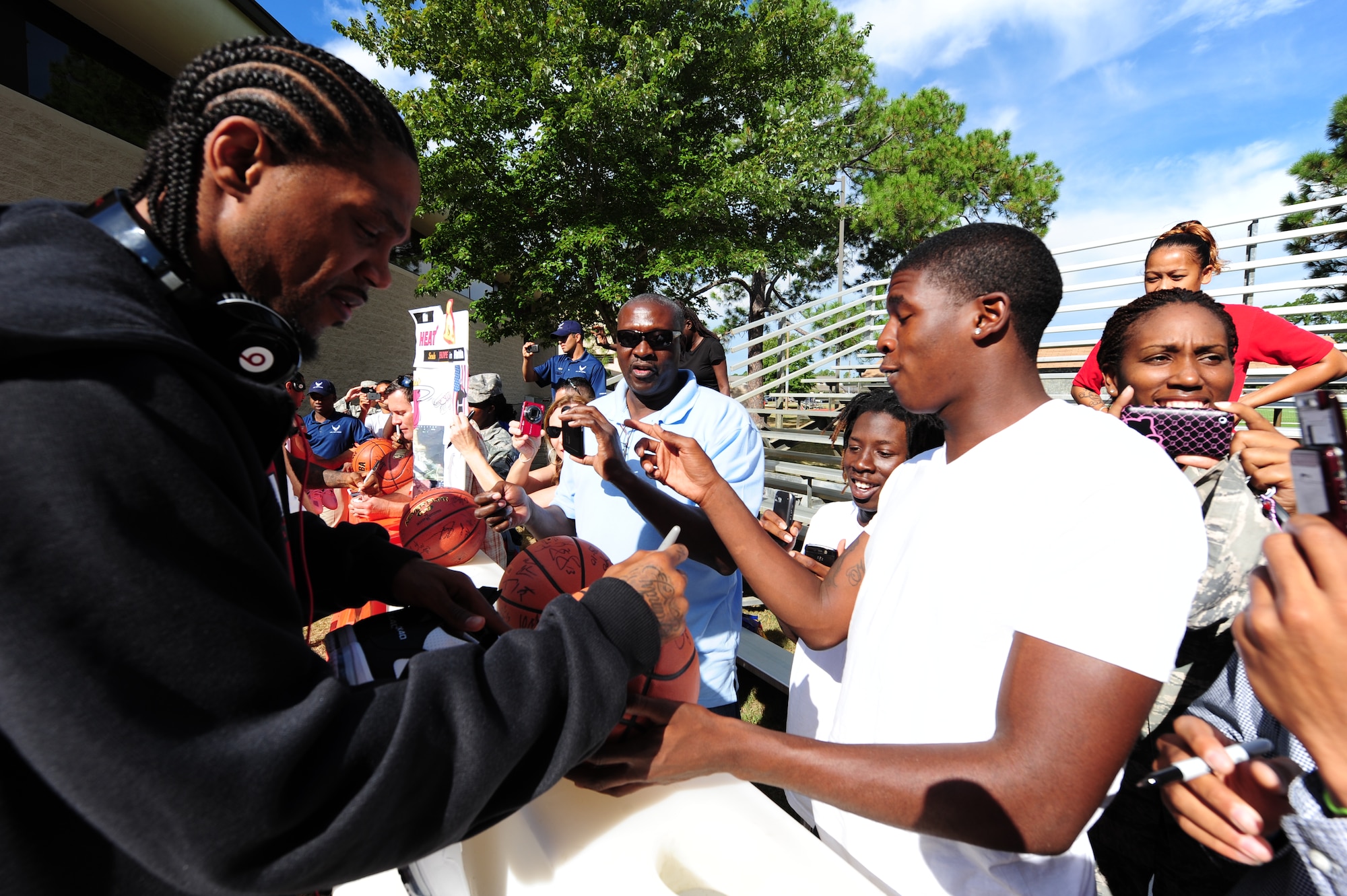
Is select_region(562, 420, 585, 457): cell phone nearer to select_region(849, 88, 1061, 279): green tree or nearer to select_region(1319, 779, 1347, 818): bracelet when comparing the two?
select_region(1319, 779, 1347, 818): bracelet

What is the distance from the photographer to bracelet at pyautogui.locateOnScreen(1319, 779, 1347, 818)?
3.22ft

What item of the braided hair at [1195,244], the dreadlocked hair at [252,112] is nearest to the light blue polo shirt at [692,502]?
the dreadlocked hair at [252,112]

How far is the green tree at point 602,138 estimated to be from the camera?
50.7ft

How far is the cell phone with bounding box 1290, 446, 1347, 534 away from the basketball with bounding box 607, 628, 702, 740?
1.11 meters

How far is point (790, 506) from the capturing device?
14.3 feet

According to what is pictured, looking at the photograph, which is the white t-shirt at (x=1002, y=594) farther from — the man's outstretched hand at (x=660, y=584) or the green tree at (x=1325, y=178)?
the green tree at (x=1325, y=178)

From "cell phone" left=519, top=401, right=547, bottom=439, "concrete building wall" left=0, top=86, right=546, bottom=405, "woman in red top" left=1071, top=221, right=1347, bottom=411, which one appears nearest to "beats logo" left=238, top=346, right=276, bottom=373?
"woman in red top" left=1071, top=221, right=1347, bottom=411

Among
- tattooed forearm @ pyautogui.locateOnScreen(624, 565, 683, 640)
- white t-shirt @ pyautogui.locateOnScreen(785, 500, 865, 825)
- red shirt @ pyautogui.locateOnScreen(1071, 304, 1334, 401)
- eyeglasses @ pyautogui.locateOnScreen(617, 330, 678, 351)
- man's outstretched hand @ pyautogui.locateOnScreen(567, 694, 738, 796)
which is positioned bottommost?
white t-shirt @ pyautogui.locateOnScreen(785, 500, 865, 825)

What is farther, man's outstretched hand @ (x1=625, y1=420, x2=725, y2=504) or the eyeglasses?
the eyeglasses

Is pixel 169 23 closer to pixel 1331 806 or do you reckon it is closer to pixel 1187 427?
pixel 1187 427

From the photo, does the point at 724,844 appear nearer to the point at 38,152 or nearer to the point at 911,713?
the point at 911,713

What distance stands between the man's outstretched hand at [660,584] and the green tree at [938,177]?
23844mm

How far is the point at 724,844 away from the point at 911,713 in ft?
1.68

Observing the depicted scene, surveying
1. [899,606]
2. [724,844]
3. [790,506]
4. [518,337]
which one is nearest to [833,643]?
[899,606]
